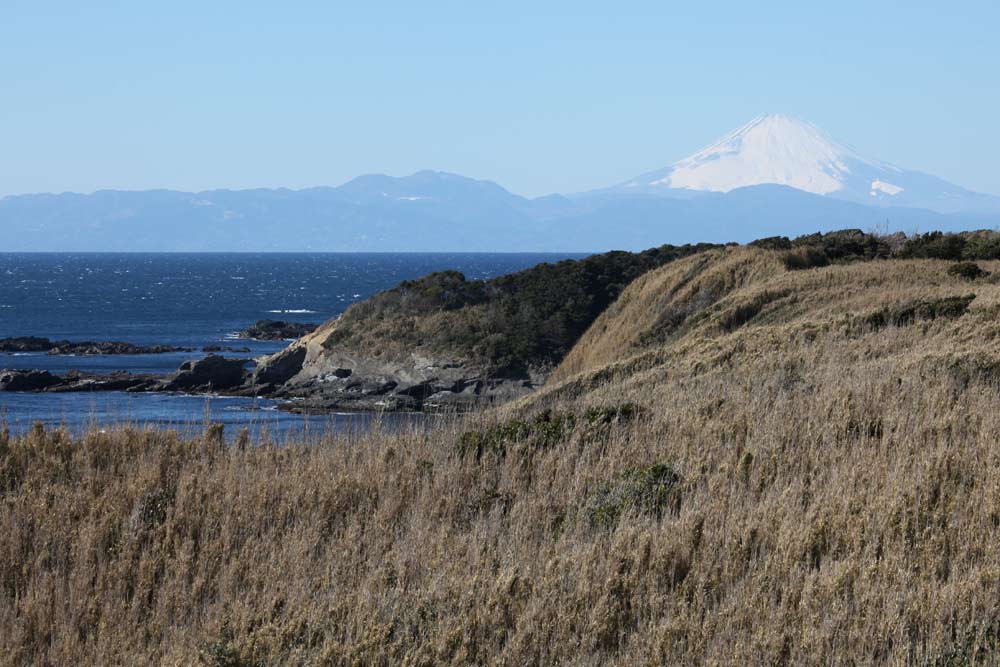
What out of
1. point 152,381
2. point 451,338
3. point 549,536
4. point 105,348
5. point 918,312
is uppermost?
point 918,312

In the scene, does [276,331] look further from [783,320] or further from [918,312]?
[918,312]

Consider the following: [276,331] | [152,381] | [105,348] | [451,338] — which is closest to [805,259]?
[451,338]

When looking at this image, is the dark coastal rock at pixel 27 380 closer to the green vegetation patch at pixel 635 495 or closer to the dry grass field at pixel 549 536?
the dry grass field at pixel 549 536

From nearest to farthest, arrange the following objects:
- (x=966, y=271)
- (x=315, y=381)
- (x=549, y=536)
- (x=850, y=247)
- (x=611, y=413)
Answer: (x=549, y=536)
(x=611, y=413)
(x=966, y=271)
(x=850, y=247)
(x=315, y=381)

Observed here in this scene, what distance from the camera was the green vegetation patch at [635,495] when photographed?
8.16m

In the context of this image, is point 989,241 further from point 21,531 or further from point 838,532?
point 21,531

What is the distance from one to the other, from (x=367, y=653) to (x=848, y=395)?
21.1ft

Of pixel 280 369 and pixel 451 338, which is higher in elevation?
pixel 451 338

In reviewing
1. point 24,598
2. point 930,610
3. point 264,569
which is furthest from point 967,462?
point 24,598

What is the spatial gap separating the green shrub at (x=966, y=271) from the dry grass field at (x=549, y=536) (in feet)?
39.8

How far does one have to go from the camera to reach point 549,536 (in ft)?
25.9

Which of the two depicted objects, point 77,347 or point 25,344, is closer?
point 77,347

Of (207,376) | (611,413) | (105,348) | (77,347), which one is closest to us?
(611,413)

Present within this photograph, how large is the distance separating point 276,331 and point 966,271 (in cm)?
5851
